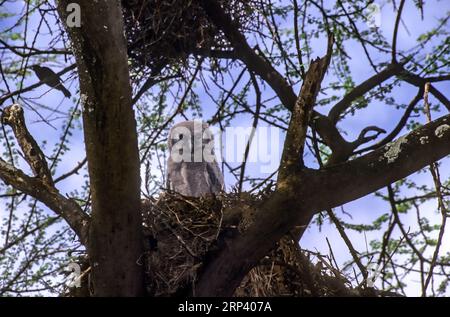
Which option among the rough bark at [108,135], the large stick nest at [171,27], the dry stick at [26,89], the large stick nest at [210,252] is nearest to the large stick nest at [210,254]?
the large stick nest at [210,252]

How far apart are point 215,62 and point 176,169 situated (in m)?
0.79

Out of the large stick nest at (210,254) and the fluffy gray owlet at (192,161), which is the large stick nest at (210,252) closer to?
the large stick nest at (210,254)

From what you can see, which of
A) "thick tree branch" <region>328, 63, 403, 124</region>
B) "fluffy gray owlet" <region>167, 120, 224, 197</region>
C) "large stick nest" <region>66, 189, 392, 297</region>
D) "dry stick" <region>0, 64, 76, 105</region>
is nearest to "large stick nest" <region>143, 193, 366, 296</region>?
"large stick nest" <region>66, 189, 392, 297</region>

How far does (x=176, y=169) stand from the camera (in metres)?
4.44

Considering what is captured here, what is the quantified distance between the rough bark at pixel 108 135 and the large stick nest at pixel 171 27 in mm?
1354

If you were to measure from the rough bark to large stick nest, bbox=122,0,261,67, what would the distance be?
1.35 meters

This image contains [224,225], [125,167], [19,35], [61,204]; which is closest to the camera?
[125,167]

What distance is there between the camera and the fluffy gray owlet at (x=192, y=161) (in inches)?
167

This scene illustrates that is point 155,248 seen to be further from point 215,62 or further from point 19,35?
point 19,35

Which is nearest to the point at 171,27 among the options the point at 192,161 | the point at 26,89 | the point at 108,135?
the point at 192,161

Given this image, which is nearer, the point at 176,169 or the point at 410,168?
the point at 410,168

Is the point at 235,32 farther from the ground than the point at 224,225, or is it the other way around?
the point at 235,32

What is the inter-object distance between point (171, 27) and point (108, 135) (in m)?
1.68
